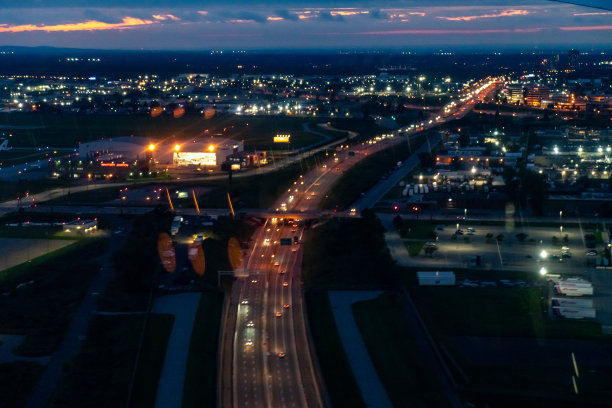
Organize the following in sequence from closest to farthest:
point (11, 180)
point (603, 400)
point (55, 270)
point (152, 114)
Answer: point (603, 400), point (55, 270), point (11, 180), point (152, 114)

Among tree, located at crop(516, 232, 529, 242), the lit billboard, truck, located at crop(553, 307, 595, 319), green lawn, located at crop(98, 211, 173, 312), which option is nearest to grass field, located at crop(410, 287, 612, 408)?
truck, located at crop(553, 307, 595, 319)

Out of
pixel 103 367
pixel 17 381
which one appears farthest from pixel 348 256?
pixel 17 381

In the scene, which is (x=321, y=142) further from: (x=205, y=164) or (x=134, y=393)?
(x=134, y=393)

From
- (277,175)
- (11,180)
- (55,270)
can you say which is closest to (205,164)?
(277,175)

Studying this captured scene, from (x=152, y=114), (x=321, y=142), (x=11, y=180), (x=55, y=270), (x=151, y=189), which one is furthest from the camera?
(x=152, y=114)

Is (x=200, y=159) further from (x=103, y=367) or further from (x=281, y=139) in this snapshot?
(x=103, y=367)

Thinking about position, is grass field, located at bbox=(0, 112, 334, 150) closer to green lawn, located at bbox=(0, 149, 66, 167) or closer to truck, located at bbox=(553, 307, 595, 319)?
green lawn, located at bbox=(0, 149, 66, 167)

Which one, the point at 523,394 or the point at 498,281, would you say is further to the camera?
the point at 498,281
